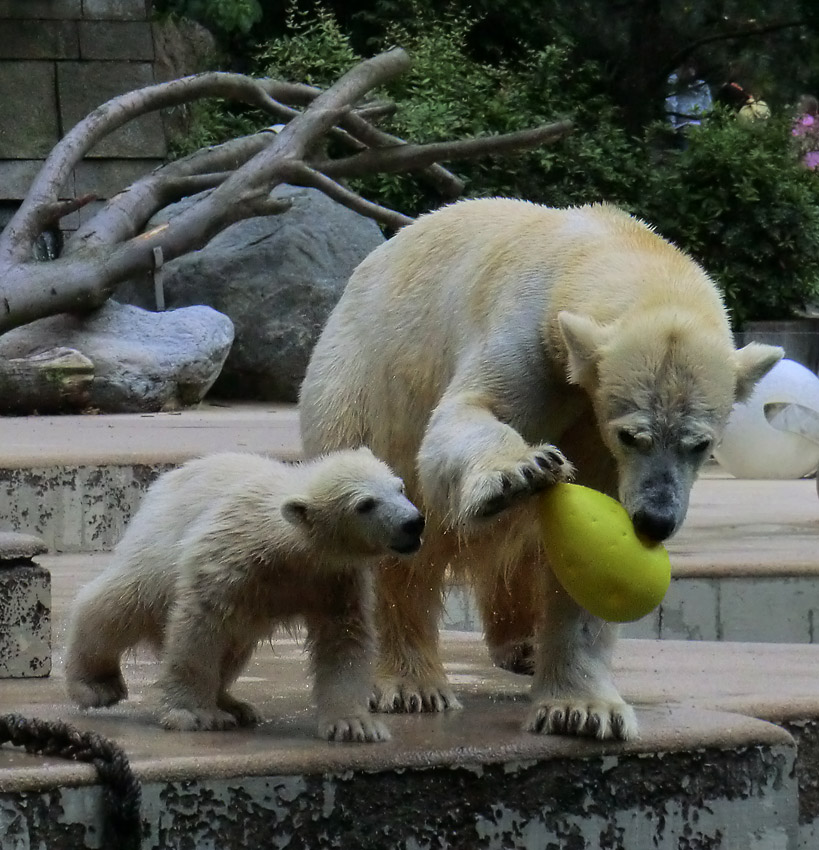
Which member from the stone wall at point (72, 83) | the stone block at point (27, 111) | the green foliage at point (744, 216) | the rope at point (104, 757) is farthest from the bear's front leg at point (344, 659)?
the green foliage at point (744, 216)

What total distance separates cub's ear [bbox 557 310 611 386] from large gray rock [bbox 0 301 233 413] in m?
5.58

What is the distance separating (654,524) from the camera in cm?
258

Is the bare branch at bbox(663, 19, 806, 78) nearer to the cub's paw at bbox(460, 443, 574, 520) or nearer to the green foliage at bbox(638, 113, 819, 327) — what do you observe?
the green foliage at bbox(638, 113, 819, 327)

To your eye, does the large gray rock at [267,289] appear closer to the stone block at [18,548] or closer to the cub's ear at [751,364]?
the stone block at [18,548]

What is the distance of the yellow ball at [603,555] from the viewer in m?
2.59

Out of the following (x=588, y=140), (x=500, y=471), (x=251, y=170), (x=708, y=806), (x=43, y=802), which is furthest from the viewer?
(x=588, y=140)

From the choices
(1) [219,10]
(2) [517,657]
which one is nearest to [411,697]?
(2) [517,657]

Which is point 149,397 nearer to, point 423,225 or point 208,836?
point 423,225

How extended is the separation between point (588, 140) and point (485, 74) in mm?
1258

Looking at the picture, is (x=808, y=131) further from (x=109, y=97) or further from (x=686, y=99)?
(x=109, y=97)

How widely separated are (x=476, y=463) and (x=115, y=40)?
9.52m

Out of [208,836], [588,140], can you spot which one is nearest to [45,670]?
[208,836]

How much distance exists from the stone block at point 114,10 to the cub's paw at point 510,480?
9.58m

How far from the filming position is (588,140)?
1348 centimetres
